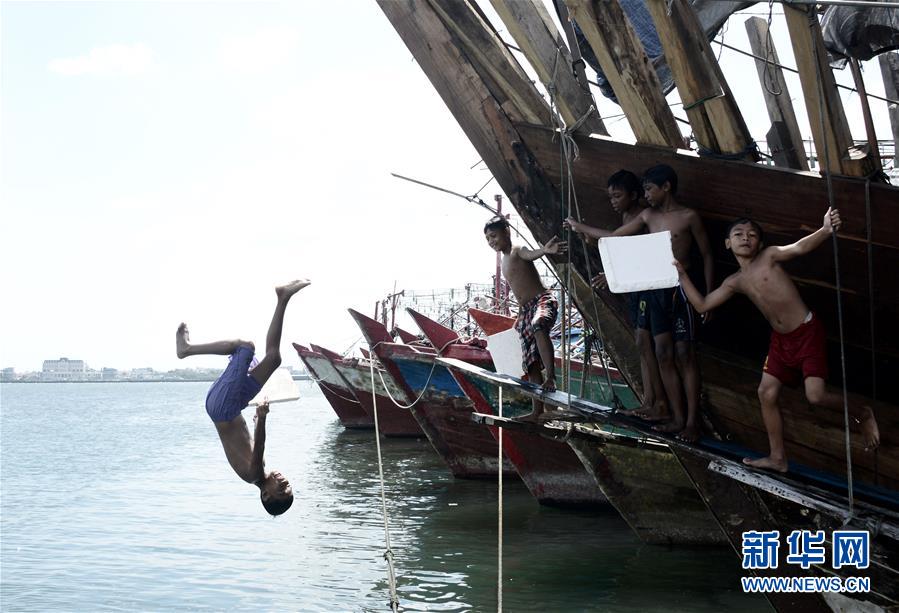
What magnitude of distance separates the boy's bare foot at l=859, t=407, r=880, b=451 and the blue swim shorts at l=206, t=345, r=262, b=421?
12.1 ft

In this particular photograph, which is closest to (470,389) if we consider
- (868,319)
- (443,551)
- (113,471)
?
(443,551)

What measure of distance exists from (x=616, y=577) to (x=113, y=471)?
17.5 m

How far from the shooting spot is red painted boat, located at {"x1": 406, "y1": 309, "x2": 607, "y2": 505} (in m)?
11.0

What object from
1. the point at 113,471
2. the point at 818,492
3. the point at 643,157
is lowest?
the point at 113,471

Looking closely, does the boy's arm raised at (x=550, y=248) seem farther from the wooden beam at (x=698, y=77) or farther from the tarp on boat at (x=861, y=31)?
the tarp on boat at (x=861, y=31)

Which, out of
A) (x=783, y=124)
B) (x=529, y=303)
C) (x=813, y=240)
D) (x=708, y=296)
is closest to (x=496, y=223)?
(x=529, y=303)

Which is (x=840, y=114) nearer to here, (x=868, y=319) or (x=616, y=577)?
(x=868, y=319)

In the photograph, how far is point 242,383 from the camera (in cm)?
536

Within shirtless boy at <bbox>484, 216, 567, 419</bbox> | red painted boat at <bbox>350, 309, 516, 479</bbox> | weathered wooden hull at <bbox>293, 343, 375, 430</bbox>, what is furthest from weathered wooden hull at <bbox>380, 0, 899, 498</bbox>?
weathered wooden hull at <bbox>293, 343, 375, 430</bbox>

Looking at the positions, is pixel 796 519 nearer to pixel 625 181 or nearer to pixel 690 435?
pixel 690 435

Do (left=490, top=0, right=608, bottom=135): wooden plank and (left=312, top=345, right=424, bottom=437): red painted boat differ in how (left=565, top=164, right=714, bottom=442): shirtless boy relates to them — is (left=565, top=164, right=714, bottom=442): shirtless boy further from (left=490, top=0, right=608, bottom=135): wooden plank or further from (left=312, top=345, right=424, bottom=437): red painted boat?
(left=312, top=345, right=424, bottom=437): red painted boat

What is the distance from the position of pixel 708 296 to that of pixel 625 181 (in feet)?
3.29

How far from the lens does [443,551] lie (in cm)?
952

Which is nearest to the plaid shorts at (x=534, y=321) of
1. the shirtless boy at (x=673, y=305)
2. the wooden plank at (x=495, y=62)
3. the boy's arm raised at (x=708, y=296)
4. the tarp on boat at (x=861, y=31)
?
the shirtless boy at (x=673, y=305)
